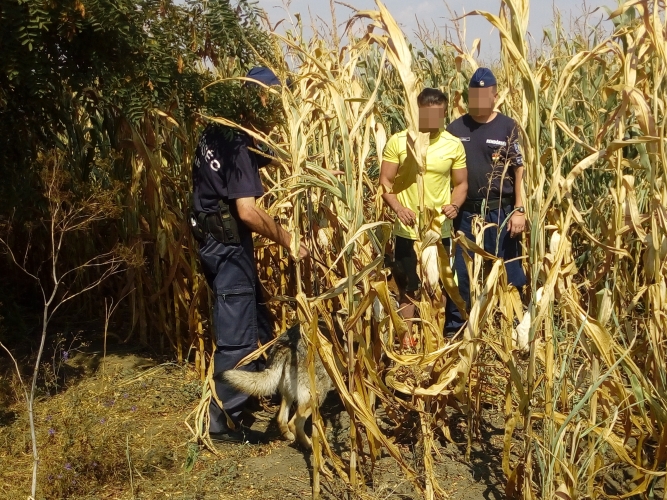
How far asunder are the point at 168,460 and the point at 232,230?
1.39 metres

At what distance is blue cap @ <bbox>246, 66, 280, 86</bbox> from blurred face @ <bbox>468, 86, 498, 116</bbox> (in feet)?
6.46

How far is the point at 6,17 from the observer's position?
4008 mm

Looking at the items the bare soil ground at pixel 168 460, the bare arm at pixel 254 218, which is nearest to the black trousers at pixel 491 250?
the bare soil ground at pixel 168 460

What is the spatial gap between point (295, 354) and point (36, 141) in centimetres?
256

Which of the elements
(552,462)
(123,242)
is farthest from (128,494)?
(123,242)

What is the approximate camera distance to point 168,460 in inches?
165

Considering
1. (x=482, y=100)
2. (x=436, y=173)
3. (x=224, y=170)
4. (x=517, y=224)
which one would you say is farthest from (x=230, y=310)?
(x=482, y=100)

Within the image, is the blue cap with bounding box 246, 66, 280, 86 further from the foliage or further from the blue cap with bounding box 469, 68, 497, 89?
the blue cap with bounding box 469, 68, 497, 89

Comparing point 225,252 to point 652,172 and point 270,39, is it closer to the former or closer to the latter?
point 270,39

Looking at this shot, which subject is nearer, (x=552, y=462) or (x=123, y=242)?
(x=552, y=462)

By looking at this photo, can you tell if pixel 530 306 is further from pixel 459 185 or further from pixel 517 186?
pixel 517 186

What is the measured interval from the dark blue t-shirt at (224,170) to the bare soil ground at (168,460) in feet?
4.69

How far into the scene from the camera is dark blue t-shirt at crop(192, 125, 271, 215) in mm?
4250

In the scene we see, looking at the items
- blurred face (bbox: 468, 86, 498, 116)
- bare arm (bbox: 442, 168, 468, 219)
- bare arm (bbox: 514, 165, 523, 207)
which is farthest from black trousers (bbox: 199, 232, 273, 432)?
blurred face (bbox: 468, 86, 498, 116)
